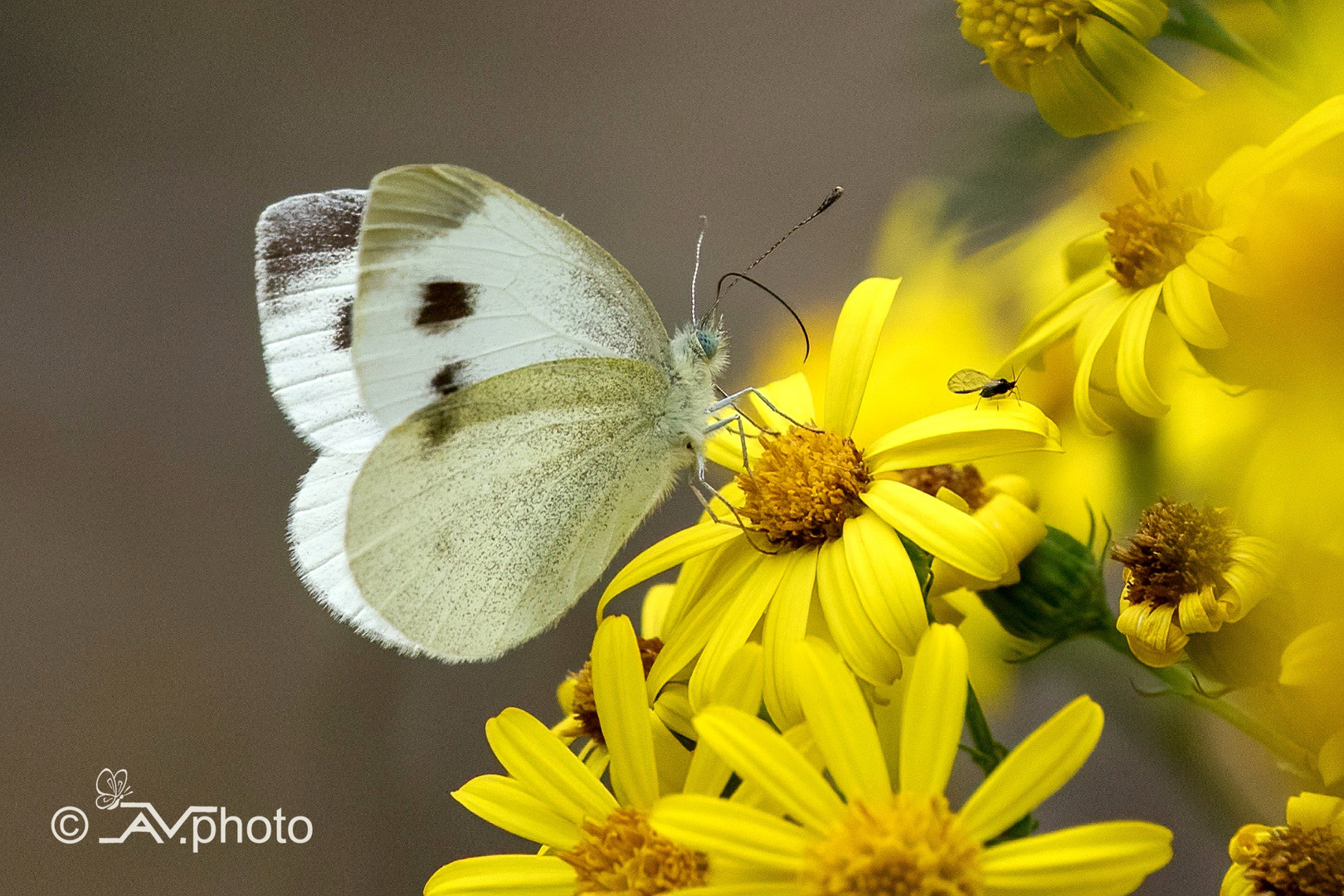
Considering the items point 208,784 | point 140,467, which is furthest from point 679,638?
point 140,467

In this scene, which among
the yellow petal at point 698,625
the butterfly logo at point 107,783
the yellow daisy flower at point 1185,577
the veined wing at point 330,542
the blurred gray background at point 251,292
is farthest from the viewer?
the blurred gray background at point 251,292

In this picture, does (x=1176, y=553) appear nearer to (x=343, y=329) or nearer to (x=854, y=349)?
(x=854, y=349)

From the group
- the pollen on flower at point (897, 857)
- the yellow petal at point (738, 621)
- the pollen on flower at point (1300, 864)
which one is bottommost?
the pollen on flower at point (1300, 864)

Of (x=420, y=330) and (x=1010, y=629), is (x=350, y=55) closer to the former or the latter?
(x=420, y=330)

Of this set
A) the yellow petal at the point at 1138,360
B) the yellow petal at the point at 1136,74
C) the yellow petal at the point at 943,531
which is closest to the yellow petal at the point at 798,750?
the yellow petal at the point at 943,531

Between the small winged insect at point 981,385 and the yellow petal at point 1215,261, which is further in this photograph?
the small winged insect at point 981,385

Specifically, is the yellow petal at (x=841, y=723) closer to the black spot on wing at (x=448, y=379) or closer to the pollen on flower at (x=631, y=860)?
the pollen on flower at (x=631, y=860)
